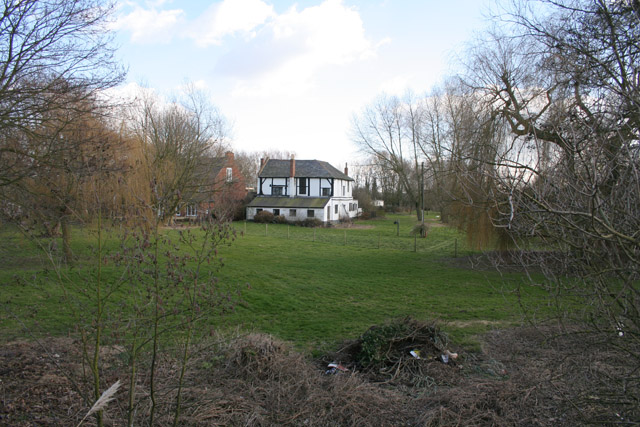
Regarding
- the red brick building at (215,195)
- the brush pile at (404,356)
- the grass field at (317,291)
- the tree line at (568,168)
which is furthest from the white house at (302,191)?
the brush pile at (404,356)

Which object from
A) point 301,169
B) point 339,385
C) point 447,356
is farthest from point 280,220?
point 339,385

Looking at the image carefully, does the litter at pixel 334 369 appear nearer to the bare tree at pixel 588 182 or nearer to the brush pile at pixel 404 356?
the brush pile at pixel 404 356

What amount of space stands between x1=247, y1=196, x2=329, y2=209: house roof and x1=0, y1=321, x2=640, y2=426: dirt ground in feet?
112

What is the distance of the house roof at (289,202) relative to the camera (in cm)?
4088

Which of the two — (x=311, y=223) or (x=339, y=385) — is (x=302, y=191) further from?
(x=339, y=385)

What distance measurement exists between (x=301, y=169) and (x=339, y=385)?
1620 inches

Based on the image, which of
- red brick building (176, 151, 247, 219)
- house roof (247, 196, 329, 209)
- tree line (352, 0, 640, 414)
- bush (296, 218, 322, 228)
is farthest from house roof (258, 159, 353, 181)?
tree line (352, 0, 640, 414)

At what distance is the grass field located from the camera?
8.17 m

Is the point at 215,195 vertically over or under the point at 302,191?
under

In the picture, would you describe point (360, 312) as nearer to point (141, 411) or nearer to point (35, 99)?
point (141, 411)

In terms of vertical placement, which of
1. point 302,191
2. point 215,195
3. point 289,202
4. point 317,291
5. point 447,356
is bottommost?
point 317,291

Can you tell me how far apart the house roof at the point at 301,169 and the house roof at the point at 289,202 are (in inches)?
107

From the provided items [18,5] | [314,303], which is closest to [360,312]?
[314,303]

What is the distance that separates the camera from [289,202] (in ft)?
139
